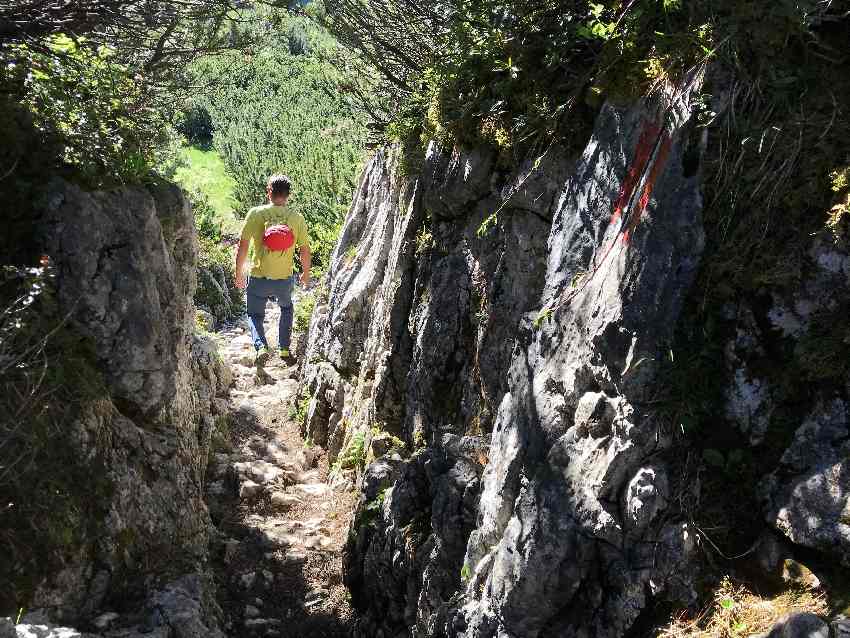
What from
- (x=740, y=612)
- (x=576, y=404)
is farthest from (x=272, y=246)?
(x=740, y=612)

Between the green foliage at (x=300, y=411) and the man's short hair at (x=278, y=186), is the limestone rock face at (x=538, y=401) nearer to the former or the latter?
the man's short hair at (x=278, y=186)

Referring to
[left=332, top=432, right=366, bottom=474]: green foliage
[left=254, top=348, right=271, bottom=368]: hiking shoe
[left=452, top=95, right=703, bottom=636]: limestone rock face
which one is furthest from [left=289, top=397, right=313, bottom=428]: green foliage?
[left=452, top=95, right=703, bottom=636]: limestone rock face

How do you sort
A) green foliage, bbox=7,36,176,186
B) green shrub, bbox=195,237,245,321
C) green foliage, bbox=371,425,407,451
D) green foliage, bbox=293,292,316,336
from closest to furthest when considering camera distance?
1. green foliage, bbox=7,36,176,186
2. green foliage, bbox=371,425,407,451
3. green foliage, bbox=293,292,316,336
4. green shrub, bbox=195,237,245,321

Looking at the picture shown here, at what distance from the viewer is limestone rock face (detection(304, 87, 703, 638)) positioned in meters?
3.23

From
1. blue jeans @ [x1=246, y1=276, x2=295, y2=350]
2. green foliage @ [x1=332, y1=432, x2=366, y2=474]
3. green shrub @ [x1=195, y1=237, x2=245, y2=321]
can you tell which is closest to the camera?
green foliage @ [x1=332, y1=432, x2=366, y2=474]

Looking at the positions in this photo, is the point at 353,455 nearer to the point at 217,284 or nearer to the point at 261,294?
the point at 261,294

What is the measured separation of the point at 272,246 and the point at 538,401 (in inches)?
193

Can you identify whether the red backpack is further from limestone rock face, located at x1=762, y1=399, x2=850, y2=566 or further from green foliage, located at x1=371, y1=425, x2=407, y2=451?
limestone rock face, located at x1=762, y1=399, x2=850, y2=566

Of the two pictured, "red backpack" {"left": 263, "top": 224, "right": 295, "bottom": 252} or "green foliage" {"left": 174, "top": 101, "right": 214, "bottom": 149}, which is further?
"green foliage" {"left": 174, "top": 101, "right": 214, "bottom": 149}

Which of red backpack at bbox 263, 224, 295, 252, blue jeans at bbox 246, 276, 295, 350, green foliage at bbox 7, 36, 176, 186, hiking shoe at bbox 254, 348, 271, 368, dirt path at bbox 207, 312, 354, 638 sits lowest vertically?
dirt path at bbox 207, 312, 354, 638

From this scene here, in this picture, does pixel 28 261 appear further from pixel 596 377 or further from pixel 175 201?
pixel 596 377

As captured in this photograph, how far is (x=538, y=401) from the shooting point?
3861 millimetres

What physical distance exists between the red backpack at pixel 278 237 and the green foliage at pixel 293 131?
330 centimetres

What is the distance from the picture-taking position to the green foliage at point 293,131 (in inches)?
596
